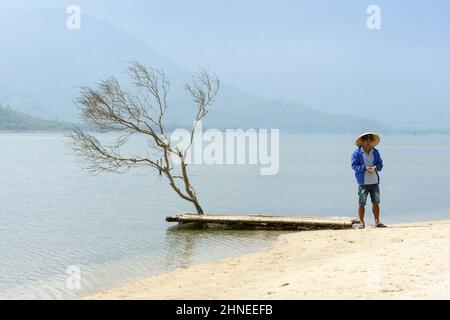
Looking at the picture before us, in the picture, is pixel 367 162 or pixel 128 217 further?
pixel 128 217

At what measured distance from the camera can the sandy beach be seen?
806 centimetres

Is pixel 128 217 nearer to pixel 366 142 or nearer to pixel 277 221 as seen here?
pixel 277 221

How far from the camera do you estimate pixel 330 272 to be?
31.3 feet

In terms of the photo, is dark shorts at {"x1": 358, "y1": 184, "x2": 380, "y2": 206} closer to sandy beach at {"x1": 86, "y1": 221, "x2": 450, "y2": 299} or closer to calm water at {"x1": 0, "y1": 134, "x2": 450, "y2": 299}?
sandy beach at {"x1": 86, "y1": 221, "x2": 450, "y2": 299}

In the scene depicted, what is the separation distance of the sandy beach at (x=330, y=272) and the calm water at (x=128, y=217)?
5.48 feet

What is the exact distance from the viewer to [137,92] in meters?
22.0

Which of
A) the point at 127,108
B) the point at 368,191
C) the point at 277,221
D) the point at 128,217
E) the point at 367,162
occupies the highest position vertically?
the point at 127,108

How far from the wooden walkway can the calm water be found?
60cm

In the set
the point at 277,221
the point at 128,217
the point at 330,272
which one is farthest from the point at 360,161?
the point at 128,217

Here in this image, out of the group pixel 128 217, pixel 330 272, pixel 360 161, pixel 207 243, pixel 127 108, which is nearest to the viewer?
pixel 330 272

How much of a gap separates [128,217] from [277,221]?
28.6ft
